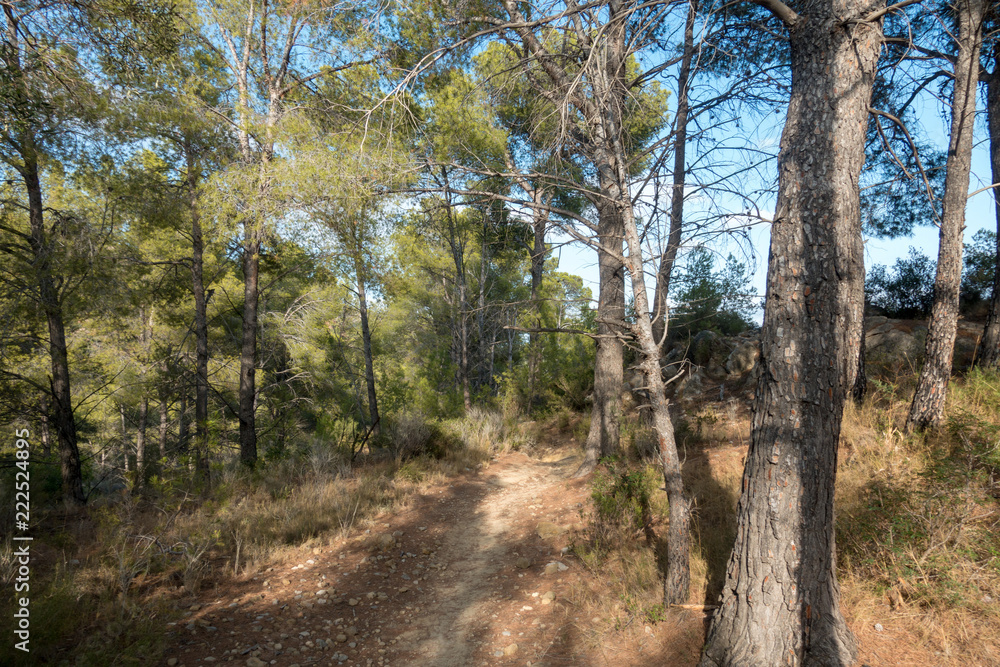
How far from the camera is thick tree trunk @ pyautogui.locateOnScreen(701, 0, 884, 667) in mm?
2662

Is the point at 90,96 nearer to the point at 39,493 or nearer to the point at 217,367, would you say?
the point at 39,493

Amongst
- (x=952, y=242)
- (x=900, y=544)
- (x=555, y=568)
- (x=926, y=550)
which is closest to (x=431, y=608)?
(x=555, y=568)

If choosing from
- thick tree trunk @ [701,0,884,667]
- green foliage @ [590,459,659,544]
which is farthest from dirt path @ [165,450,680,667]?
thick tree trunk @ [701,0,884,667]

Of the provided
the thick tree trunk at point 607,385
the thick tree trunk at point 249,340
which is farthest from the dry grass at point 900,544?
the thick tree trunk at point 249,340

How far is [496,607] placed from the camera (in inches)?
156

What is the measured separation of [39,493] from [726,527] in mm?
10249

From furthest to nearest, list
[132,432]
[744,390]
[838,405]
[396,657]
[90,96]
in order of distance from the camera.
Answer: [132,432] → [744,390] → [90,96] → [396,657] → [838,405]

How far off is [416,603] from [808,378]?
12.2ft

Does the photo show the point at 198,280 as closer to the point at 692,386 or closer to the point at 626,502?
the point at 626,502

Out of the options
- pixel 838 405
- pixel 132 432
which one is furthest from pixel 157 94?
pixel 132 432

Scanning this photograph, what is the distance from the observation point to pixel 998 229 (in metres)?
6.30

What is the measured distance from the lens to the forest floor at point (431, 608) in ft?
10.5

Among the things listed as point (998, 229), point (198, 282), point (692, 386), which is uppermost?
point (198, 282)

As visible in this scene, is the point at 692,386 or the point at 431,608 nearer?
the point at 431,608
